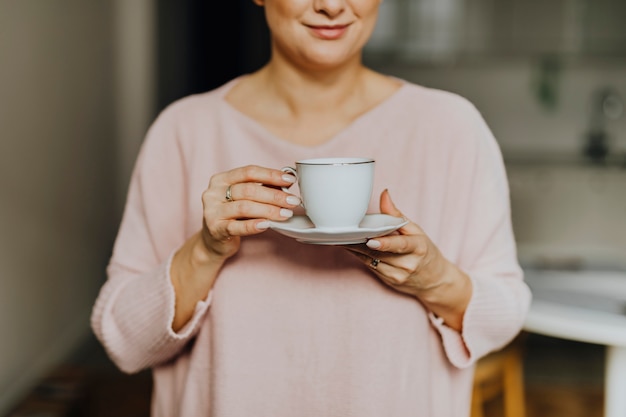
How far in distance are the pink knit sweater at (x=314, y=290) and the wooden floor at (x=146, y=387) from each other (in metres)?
1.36

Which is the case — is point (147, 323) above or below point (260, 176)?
below

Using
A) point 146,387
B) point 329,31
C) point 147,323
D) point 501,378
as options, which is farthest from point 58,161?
point 329,31

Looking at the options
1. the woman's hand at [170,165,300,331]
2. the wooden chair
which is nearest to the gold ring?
the woman's hand at [170,165,300,331]

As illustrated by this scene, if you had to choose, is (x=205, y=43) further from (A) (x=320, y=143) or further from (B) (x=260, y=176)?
(B) (x=260, y=176)

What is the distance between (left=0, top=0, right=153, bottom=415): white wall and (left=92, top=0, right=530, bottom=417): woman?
5.18 ft

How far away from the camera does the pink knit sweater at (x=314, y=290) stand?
0.99 metres

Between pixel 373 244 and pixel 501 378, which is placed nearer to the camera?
pixel 373 244

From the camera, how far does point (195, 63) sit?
523 centimetres

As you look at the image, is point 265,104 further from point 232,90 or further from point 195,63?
point 195,63

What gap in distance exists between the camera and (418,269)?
2.90ft

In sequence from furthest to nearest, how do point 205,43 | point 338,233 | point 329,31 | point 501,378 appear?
point 205,43, point 501,378, point 329,31, point 338,233

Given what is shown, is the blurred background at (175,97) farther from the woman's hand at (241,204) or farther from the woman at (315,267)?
the woman's hand at (241,204)

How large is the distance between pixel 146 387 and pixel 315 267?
2309 millimetres

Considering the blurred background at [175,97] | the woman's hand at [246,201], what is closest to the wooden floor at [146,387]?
the blurred background at [175,97]
